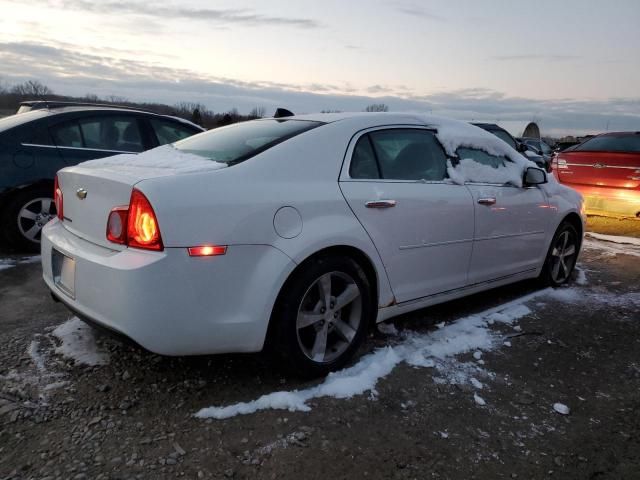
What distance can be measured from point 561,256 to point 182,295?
3.83 meters

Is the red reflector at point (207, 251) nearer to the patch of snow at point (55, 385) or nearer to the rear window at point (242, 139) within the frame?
the rear window at point (242, 139)

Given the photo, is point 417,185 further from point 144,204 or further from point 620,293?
point 620,293

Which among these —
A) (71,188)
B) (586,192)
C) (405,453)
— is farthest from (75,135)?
(586,192)

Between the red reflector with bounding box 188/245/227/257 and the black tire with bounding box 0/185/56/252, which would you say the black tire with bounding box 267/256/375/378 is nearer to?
the red reflector with bounding box 188/245/227/257

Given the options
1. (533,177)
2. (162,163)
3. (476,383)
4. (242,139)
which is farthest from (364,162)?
(533,177)

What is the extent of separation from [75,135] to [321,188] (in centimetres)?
395

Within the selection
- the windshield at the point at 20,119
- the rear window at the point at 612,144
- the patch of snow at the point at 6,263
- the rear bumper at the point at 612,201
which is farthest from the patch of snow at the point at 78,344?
the rear window at the point at 612,144

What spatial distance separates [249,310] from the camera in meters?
2.59

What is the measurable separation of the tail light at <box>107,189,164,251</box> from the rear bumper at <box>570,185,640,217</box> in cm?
706

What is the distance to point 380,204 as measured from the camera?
3.11 meters

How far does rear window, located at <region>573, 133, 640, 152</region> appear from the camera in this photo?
7906 millimetres

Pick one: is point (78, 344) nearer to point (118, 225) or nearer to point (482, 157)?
point (118, 225)

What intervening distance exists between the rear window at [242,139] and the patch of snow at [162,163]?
83 millimetres

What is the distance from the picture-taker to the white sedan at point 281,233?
2445 mm
